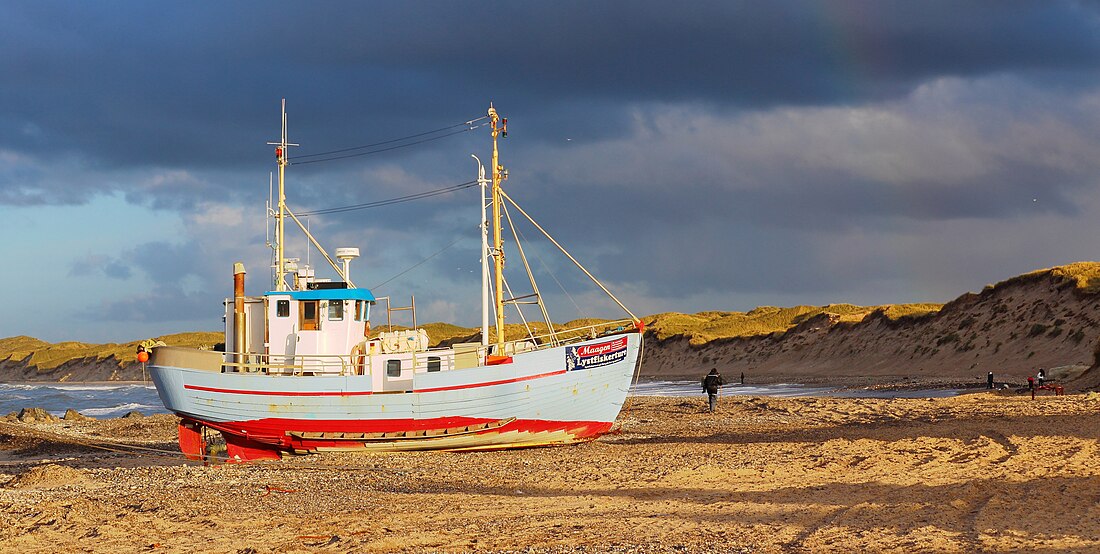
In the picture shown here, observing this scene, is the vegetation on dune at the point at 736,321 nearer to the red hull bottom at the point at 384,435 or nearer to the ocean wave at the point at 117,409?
the ocean wave at the point at 117,409

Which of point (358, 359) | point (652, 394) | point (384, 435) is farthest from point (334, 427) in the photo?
point (652, 394)

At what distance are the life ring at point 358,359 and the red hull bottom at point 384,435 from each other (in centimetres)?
172

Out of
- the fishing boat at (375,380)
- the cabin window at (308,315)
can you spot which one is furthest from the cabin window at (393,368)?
the cabin window at (308,315)

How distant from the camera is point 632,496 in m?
16.4

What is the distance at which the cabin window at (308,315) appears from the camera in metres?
27.8

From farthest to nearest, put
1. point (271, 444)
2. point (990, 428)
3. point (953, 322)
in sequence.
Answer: point (953, 322) → point (271, 444) → point (990, 428)

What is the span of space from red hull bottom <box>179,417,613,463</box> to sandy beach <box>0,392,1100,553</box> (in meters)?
0.44

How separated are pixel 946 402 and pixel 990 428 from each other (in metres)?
12.5

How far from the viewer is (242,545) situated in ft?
44.7

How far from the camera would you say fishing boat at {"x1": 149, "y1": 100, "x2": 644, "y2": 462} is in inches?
1011

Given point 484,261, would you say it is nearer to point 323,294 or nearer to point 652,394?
point 323,294

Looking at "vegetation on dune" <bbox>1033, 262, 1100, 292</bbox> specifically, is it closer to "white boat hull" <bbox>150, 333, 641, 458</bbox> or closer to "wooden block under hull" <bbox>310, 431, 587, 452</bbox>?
"white boat hull" <bbox>150, 333, 641, 458</bbox>

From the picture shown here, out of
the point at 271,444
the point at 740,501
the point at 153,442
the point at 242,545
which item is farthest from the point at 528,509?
the point at 153,442

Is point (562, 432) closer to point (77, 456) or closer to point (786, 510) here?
point (786, 510)
